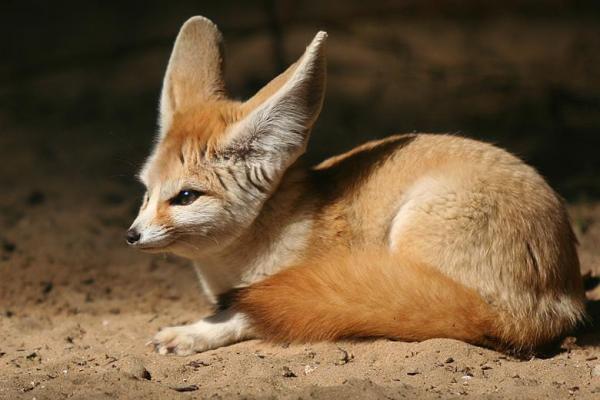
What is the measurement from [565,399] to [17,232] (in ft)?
12.5

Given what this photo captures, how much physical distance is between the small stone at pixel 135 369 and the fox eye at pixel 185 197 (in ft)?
2.31

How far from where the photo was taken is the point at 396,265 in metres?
3.74

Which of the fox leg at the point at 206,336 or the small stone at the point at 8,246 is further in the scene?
the small stone at the point at 8,246

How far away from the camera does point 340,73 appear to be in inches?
319

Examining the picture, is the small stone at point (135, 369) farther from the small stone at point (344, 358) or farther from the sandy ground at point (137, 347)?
the small stone at point (344, 358)

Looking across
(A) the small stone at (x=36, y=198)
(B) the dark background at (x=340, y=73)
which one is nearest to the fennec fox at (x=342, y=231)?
(A) the small stone at (x=36, y=198)

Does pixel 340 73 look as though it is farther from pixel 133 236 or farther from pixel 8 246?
pixel 133 236

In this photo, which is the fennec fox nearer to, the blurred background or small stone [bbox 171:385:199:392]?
the blurred background

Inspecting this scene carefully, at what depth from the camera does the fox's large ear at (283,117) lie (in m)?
3.80

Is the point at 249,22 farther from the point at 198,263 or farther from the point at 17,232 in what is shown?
the point at 198,263

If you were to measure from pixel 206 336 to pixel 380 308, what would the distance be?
852 millimetres

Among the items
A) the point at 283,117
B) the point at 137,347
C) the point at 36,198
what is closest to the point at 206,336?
the point at 137,347

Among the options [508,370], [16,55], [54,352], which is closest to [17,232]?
[54,352]

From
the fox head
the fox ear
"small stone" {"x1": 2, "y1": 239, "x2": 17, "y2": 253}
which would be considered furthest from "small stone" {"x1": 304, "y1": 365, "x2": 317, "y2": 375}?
"small stone" {"x1": 2, "y1": 239, "x2": 17, "y2": 253}
